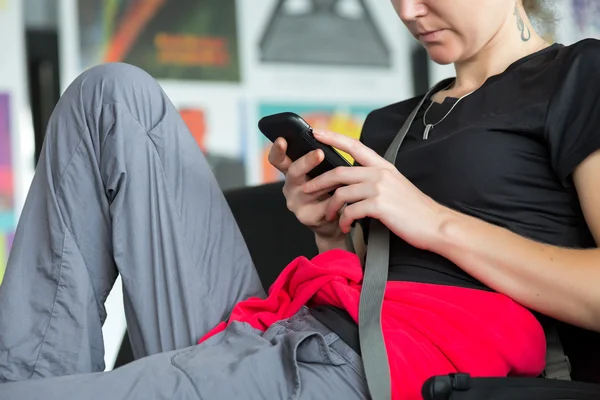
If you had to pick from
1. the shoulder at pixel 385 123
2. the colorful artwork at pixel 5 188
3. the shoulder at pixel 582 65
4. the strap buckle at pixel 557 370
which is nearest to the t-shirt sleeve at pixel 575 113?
the shoulder at pixel 582 65

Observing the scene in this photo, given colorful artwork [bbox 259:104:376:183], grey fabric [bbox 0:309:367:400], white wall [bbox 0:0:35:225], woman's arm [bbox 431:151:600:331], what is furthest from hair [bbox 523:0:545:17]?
white wall [bbox 0:0:35:225]

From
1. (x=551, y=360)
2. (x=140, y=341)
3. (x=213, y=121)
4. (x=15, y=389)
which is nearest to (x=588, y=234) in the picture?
(x=551, y=360)

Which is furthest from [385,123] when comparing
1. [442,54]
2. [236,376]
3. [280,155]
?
[236,376]

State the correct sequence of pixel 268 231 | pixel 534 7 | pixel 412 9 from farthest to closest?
pixel 268 231, pixel 534 7, pixel 412 9

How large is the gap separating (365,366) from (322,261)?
0.20 metres

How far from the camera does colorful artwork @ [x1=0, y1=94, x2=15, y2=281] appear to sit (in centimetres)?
238

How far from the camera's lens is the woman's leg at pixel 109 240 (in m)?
1.10

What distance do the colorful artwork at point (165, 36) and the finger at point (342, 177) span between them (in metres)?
1.53

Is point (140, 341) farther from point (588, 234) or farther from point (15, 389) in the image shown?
point (588, 234)

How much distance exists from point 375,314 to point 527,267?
0.18m

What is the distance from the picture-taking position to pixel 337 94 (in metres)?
2.79

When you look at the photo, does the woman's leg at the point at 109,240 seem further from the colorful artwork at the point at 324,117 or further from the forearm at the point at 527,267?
the colorful artwork at the point at 324,117

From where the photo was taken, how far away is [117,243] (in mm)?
1138

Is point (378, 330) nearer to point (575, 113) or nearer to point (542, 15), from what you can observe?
point (575, 113)
